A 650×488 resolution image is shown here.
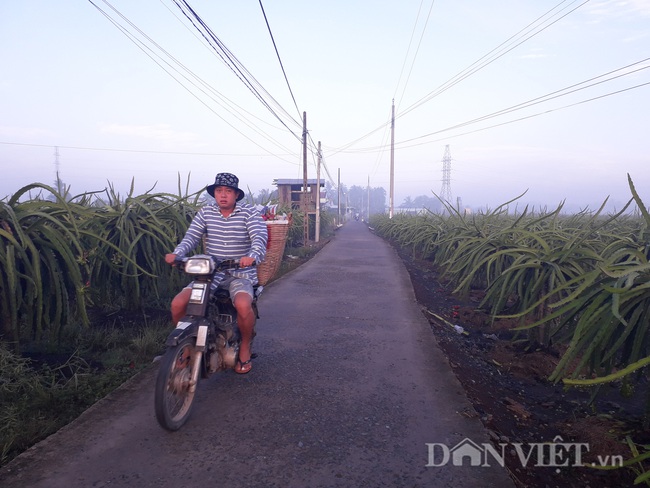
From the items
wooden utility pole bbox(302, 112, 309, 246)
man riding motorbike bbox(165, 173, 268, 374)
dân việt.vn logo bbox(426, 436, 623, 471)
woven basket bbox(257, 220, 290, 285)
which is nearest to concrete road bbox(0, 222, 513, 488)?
dân việt.vn logo bbox(426, 436, 623, 471)

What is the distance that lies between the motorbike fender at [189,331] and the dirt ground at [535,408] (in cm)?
219

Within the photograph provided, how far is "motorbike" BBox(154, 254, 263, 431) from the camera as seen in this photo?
9.31ft

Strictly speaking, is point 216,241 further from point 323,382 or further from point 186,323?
point 323,382

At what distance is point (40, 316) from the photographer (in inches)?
143

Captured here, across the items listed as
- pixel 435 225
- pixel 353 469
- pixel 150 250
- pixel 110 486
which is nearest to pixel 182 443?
pixel 110 486

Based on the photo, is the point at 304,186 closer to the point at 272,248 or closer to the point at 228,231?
the point at 272,248

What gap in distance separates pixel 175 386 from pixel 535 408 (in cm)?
299

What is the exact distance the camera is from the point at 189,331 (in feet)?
9.94

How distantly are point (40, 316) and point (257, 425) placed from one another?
2.12 m

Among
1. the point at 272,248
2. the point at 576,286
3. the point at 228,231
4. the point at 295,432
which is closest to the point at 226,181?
the point at 228,231

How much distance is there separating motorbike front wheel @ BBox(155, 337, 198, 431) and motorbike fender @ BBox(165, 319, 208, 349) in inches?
1.7

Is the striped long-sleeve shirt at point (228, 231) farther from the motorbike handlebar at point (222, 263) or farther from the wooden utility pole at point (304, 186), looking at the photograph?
the wooden utility pole at point (304, 186)

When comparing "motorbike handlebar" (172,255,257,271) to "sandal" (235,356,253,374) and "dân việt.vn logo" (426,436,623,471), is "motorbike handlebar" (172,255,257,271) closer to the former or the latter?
"sandal" (235,356,253,374)

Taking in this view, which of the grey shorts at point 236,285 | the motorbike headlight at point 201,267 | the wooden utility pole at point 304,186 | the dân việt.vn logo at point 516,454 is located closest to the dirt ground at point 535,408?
the dân việt.vn logo at point 516,454
